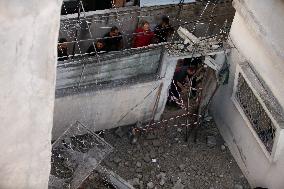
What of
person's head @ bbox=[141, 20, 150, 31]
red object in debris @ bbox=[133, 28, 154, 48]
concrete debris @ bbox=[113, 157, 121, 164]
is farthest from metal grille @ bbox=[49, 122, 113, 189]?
person's head @ bbox=[141, 20, 150, 31]

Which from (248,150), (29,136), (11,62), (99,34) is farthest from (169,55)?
(11,62)

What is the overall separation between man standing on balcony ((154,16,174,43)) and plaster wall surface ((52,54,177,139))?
3.30 ft

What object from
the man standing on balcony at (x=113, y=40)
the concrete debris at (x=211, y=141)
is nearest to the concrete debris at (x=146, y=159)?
the concrete debris at (x=211, y=141)

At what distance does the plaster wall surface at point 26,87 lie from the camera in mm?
5871

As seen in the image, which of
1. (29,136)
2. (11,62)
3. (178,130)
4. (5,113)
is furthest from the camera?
(178,130)

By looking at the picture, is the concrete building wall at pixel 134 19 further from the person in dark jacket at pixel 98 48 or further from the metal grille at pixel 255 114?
the metal grille at pixel 255 114

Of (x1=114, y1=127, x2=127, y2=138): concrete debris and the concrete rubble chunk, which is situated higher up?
(x1=114, y1=127, x2=127, y2=138): concrete debris

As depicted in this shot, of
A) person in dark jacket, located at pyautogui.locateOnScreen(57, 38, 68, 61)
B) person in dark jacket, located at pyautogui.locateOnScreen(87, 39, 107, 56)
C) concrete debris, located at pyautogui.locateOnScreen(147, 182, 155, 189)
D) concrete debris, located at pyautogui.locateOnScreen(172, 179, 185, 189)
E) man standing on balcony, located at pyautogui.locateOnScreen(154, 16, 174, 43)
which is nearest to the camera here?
person in dark jacket, located at pyautogui.locateOnScreen(57, 38, 68, 61)

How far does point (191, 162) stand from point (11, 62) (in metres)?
8.31

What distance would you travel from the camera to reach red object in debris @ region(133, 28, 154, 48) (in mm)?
13523

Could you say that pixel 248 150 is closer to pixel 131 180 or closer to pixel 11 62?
pixel 131 180

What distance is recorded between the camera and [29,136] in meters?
7.23

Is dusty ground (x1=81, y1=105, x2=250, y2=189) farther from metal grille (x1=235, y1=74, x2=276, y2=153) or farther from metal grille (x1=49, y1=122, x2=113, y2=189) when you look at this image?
metal grille (x1=235, y1=74, x2=276, y2=153)

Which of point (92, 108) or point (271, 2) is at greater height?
point (271, 2)
